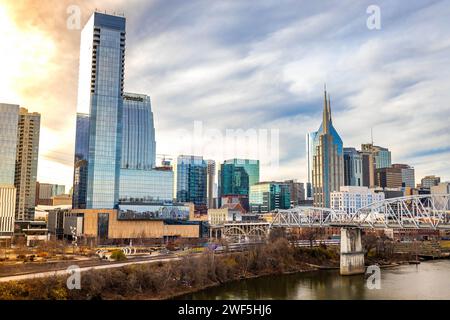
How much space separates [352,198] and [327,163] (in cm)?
2588

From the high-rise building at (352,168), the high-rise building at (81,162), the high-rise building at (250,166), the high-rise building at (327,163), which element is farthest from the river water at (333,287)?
the high-rise building at (352,168)

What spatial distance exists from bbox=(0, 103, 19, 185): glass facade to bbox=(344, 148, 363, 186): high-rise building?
10745 cm

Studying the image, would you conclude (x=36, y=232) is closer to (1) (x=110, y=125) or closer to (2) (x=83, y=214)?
(2) (x=83, y=214)

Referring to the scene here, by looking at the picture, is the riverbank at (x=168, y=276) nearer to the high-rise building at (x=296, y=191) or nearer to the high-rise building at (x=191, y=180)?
the high-rise building at (x=191, y=180)

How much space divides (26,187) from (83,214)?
40.5 m

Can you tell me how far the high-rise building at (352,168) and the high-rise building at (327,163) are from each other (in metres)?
17.9

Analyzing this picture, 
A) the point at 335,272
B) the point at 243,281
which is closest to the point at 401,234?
the point at 335,272

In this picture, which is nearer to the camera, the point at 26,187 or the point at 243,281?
the point at 243,281

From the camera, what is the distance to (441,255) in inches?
2413

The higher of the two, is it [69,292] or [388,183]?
[388,183]

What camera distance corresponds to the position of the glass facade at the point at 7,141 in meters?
87.9

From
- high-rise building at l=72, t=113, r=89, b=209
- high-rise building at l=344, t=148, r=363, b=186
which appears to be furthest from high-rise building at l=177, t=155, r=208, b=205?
high-rise building at l=72, t=113, r=89, b=209

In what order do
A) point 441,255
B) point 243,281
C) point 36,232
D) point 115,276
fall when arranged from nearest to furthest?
point 115,276 < point 243,281 < point 441,255 < point 36,232

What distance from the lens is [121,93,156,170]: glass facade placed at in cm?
9325
